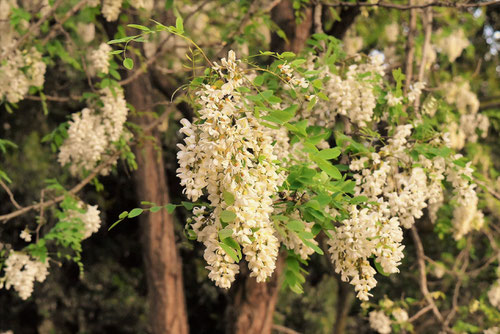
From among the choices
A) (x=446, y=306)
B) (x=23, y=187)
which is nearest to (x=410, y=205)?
(x=23, y=187)

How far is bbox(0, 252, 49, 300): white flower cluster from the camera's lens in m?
3.02

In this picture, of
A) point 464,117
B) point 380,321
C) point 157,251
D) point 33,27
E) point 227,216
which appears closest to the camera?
point 227,216

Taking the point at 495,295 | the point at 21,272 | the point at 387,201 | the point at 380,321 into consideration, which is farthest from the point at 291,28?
the point at 495,295

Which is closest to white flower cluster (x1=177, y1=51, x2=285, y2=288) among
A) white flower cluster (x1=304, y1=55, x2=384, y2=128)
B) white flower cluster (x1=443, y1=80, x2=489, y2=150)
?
white flower cluster (x1=304, y1=55, x2=384, y2=128)

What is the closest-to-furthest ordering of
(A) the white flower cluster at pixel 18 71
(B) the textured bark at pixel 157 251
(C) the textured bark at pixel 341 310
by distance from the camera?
(A) the white flower cluster at pixel 18 71 < (B) the textured bark at pixel 157 251 < (C) the textured bark at pixel 341 310

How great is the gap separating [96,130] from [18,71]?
2.04 ft

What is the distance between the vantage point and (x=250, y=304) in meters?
3.73

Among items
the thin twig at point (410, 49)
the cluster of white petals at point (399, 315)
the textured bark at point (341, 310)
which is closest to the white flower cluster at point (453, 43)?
the thin twig at point (410, 49)

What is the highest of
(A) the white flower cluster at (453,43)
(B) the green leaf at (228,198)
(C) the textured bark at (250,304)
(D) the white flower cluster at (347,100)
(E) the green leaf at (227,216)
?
(A) the white flower cluster at (453,43)

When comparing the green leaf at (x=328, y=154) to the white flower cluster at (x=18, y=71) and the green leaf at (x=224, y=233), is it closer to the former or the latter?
the green leaf at (x=224, y=233)

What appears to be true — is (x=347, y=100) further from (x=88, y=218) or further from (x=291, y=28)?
(x=88, y=218)

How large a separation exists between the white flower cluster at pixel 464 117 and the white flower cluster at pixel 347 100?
1.67 meters

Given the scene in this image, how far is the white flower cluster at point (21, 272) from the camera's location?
3020 millimetres

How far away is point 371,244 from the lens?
1.80 metres
